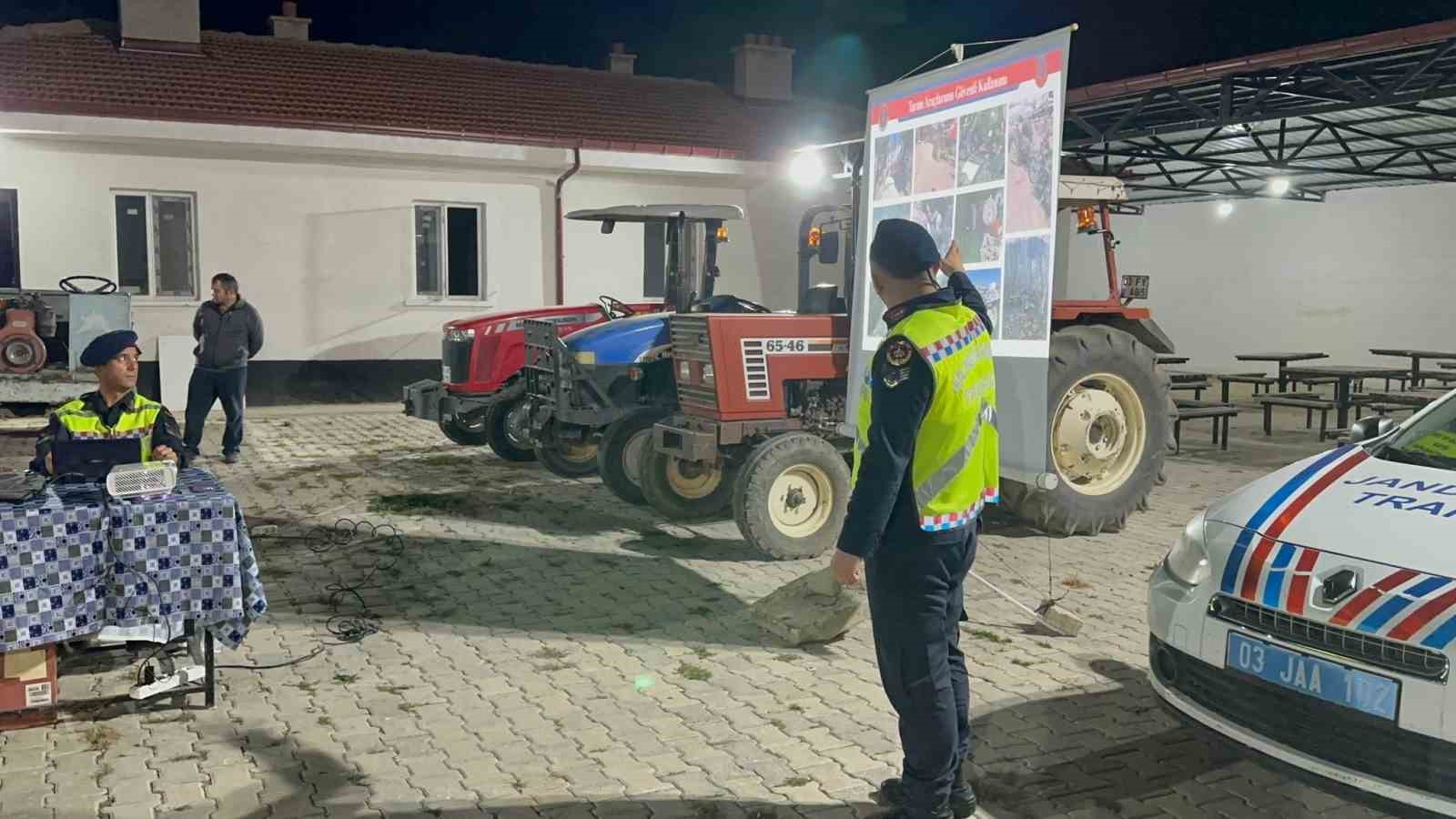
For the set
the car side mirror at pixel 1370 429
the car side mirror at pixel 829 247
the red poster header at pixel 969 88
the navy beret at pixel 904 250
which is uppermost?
the red poster header at pixel 969 88

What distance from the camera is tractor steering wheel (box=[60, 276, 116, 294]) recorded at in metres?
12.1

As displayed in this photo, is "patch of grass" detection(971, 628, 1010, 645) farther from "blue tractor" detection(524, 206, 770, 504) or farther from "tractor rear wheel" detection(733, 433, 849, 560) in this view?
"blue tractor" detection(524, 206, 770, 504)

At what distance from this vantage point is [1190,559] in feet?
12.0

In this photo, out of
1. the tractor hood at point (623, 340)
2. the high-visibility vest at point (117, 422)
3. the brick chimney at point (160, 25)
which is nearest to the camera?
the high-visibility vest at point (117, 422)

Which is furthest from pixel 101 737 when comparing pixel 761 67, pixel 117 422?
pixel 761 67

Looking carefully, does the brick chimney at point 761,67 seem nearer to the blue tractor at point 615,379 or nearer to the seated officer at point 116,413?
the blue tractor at point 615,379

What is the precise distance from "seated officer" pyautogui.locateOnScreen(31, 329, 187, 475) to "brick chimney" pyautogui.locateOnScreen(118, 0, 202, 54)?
39.9ft

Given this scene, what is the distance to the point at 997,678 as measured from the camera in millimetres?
4664

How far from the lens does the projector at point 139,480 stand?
3.92 metres

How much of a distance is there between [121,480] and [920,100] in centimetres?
412

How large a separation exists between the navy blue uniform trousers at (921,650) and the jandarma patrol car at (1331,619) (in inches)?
33.2

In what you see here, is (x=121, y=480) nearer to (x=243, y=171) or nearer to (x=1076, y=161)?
(x=243, y=171)

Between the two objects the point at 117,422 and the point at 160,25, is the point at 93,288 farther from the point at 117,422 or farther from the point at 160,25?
the point at 117,422

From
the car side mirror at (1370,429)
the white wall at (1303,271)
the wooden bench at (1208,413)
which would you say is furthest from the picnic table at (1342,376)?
Answer: the car side mirror at (1370,429)
